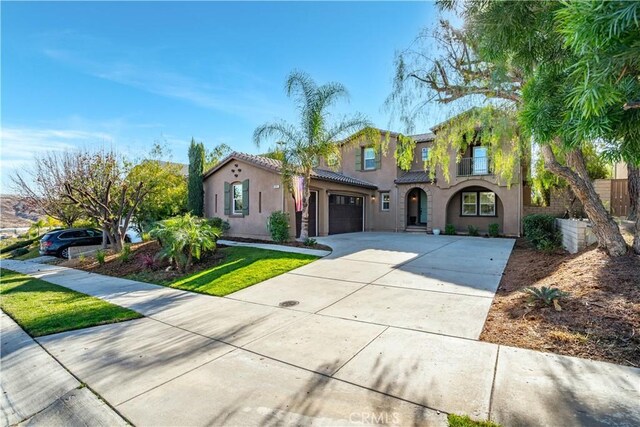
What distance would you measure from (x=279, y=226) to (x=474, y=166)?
11710mm

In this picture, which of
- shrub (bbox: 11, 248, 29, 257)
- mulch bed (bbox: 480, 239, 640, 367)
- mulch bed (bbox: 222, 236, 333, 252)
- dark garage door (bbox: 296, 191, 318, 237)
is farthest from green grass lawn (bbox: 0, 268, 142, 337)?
shrub (bbox: 11, 248, 29, 257)

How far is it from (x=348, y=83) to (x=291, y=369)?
457 inches

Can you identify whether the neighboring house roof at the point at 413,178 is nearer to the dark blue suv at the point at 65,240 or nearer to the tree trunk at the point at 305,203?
the tree trunk at the point at 305,203

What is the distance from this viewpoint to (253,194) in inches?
621

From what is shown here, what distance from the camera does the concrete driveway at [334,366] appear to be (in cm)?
275

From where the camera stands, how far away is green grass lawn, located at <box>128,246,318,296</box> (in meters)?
7.66

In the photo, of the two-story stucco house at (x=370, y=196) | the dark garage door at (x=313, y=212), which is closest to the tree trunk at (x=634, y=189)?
the two-story stucco house at (x=370, y=196)

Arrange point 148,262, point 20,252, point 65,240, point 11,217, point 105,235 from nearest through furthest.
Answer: point 148,262
point 105,235
point 65,240
point 20,252
point 11,217

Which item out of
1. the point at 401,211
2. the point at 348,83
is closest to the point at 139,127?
the point at 348,83

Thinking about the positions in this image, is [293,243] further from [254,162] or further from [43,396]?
[43,396]

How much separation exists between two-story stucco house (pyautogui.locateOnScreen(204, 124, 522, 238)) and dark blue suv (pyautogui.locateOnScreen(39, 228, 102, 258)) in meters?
6.13

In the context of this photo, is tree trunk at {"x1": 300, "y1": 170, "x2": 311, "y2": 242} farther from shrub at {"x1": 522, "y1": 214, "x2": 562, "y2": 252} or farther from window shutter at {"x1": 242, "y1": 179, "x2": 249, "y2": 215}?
shrub at {"x1": 522, "y1": 214, "x2": 562, "y2": 252}

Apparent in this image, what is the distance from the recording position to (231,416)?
2748 millimetres

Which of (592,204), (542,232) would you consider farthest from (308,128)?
(542,232)
